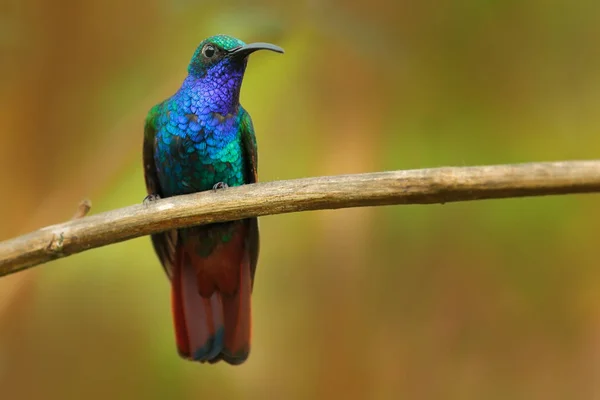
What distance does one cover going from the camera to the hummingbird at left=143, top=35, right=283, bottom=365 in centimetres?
180

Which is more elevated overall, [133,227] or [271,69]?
[271,69]

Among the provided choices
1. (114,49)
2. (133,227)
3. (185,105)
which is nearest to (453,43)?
(185,105)

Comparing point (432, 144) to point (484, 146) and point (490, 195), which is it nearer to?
point (484, 146)

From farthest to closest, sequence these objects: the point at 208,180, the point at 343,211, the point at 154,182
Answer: the point at 343,211 < the point at 154,182 < the point at 208,180

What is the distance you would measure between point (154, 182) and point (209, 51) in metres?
0.45

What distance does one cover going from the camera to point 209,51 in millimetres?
1801

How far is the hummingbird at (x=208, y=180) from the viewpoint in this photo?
5.90 ft

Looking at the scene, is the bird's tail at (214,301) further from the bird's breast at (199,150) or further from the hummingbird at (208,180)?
the bird's breast at (199,150)

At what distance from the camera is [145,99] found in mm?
2395

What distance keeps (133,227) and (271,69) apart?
3.87 ft

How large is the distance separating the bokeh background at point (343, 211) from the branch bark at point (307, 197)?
918 mm

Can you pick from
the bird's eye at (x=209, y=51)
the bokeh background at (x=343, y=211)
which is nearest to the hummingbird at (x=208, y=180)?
the bird's eye at (x=209, y=51)

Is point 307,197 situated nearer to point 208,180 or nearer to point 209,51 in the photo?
point 208,180

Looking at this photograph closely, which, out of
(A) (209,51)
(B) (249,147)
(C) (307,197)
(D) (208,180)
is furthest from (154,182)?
(C) (307,197)
